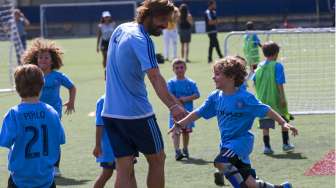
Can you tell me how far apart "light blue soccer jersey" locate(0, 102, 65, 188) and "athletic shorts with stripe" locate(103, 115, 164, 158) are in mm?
873

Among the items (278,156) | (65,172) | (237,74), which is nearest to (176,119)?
(237,74)

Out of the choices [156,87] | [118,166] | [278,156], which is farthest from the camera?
[278,156]

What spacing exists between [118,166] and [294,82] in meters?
9.80

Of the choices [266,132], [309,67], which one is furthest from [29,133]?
[309,67]

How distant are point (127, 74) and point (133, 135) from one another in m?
0.51

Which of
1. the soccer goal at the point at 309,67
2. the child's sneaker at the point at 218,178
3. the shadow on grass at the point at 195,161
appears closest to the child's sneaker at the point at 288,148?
the shadow on grass at the point at 195,161

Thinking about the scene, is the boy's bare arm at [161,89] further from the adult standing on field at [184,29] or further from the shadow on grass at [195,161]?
the adult standing on field at [184,29]

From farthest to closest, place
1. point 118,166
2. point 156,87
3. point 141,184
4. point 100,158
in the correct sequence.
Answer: point 141,184, point 100,158, point 118,166, point 156,87

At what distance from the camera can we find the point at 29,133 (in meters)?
6.38

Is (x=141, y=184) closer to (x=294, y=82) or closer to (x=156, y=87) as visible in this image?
(x=156, y=87)

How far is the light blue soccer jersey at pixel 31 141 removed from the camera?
6.36 metres

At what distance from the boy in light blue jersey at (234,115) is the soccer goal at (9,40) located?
14028 mm

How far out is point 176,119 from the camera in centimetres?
702

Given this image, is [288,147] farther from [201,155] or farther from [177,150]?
[177,150]
